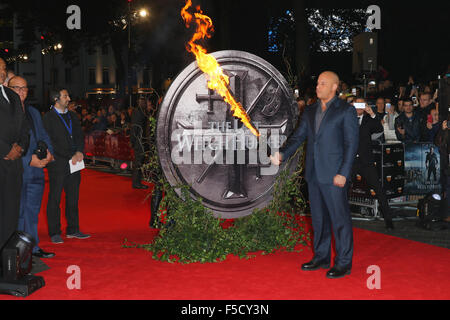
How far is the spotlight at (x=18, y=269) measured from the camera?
5211 millimetres

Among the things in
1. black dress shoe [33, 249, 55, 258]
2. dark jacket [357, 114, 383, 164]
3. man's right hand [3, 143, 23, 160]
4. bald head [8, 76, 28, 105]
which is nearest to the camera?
bald head [8, 76, 28, 105]

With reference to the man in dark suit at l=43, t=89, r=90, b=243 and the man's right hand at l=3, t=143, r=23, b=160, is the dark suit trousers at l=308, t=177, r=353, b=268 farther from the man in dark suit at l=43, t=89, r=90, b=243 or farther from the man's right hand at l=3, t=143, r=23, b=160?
the man in dark suit at l=43, t=89, r=90, b=243

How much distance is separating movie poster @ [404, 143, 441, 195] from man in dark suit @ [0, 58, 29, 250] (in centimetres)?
672

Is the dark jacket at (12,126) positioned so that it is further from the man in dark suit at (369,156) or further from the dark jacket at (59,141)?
the man in dark suit at (369,156)

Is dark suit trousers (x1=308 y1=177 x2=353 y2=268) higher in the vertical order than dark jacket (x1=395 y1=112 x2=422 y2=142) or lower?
lower

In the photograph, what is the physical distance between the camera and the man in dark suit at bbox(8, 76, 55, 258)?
21.1ft

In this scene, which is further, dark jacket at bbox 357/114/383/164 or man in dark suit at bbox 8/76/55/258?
dark jacket at bbox 357/114/383/164

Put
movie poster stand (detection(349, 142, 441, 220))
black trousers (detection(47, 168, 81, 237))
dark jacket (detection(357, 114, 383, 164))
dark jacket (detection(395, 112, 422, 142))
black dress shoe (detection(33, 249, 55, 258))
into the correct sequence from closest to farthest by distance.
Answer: black dress shoe (detection(33, 249, 55, 258))
black trousers (detection(47, 168, 81, 237))
dark jacket (detection(357, 114, 383, 164))
movie poster stand (detection(349, 142, 441, 220))
dark jacket (detection(395, 112, 422, 142))

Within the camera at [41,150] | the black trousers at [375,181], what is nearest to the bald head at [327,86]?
the black trousers at [375,181]

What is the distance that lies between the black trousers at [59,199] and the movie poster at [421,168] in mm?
5663

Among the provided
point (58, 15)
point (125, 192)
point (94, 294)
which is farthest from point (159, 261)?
point (58, 15)

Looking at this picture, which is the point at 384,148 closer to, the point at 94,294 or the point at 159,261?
the point at 159,261

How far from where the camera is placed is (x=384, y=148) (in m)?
9.58
